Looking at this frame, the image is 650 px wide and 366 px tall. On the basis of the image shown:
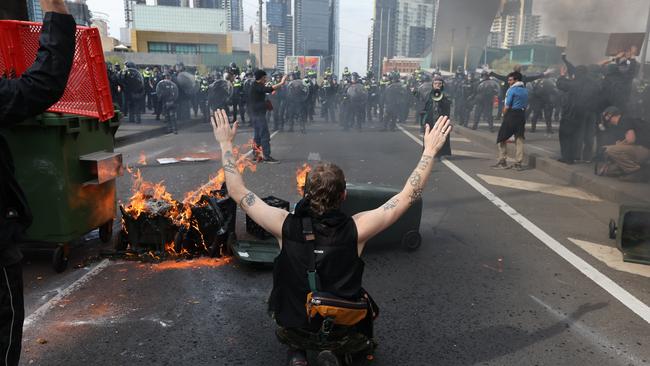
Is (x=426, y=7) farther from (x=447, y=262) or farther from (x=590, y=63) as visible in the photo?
(x=447, y=262)

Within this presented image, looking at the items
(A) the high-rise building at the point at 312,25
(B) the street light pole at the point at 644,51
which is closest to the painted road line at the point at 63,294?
(B) the street light pole at the point at 644,51

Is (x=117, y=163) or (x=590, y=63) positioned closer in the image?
(x=117, y=163)

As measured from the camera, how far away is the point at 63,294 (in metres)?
4.18

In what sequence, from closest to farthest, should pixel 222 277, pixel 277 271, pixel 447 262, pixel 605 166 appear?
pixel 277 271
pixel 222 277
pixel 447 262
pixel 605 166

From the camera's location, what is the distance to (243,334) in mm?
3570

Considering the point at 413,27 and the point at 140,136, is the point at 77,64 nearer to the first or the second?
the point at 140,136

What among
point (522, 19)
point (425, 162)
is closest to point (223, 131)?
point (425, 162)

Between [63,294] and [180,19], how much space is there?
88.4m

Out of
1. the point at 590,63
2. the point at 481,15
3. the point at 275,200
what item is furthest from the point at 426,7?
the point at 275,200

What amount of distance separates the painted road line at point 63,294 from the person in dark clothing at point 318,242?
2.05 meters

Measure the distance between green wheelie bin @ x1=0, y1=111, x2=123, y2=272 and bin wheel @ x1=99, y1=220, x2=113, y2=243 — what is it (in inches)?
23.6

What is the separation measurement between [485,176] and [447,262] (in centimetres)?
522

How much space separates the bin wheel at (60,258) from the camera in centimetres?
457

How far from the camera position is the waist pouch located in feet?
8.37
